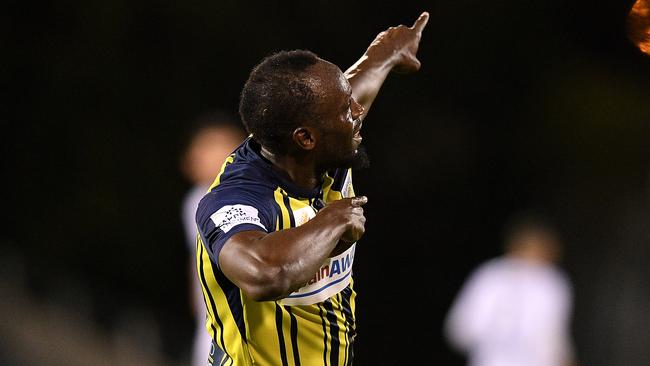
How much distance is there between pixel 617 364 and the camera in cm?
772

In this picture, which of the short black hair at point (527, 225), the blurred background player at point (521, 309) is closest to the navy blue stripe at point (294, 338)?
the blurred background player at point (521, 309)

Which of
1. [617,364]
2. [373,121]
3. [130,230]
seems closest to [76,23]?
[130,230]

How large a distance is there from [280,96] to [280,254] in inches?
23.6

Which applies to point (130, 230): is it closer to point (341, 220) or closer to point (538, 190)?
point (538, 190)

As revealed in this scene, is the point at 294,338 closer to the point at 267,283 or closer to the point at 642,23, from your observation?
the point at 267,283

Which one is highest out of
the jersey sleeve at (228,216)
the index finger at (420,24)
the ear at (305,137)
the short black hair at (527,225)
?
the index finger at (420,24)

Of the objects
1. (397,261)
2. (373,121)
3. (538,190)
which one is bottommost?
(397,261)

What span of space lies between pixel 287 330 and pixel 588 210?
560 centimetres

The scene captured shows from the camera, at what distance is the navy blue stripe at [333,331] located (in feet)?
11.1

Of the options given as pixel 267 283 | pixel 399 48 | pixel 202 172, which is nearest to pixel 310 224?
pixel 267 283

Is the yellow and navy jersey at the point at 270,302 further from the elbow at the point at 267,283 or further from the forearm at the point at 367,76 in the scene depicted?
the forearm at the point at 367,76

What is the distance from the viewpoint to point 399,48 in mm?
4438

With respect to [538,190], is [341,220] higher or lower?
higher

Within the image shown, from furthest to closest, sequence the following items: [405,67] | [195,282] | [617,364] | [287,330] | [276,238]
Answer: [617,364]
[195,282]
[405,67]
[287,330]
[276,238]
